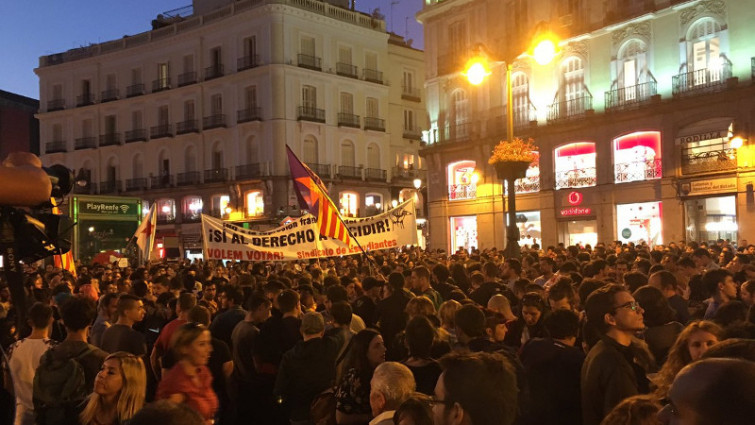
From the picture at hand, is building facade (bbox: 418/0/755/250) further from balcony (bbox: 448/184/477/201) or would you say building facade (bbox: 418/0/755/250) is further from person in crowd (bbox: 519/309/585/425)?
person in crowd (bbox: 519/309/585/425)

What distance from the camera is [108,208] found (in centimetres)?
2467

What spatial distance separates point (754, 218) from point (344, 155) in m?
29.7

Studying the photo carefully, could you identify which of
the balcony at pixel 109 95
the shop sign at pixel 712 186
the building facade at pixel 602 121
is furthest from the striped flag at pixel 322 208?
the balcony at pixel 109 95

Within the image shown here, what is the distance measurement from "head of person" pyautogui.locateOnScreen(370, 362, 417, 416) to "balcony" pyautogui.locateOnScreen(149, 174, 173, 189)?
48314 millimetres

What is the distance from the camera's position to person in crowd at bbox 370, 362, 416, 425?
160 inches

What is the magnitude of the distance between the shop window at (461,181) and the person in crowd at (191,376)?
29797 mm

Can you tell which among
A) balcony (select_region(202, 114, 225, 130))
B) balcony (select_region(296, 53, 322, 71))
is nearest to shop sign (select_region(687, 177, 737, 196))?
balcony (select_region(296, 53, 322, 71))

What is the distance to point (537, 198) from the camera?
103ft

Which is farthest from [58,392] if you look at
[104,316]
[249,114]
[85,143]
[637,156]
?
[85,143]

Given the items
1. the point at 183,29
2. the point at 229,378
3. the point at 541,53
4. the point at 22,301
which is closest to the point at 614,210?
the point at 541,53

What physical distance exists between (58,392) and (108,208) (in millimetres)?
21090

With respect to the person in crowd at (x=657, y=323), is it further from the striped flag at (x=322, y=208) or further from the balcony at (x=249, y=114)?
the balcony at (x=249, y=114)

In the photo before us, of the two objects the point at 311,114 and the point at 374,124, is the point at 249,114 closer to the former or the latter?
the point at 311,114

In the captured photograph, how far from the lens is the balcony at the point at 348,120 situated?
49.0 metres
